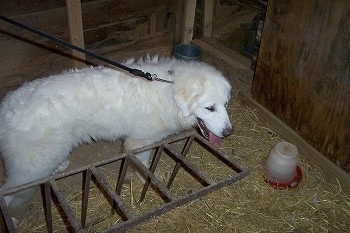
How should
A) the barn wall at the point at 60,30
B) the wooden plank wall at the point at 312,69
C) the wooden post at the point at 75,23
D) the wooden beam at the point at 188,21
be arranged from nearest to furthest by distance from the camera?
the wooden plank wall at the point at 312,69, the barn wall at the point at 60,30, the wooden post at the point at 75,23, the wooden beam at the point at 188,21

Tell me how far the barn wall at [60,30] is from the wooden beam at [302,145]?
189 cm

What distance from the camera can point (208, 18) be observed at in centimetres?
560

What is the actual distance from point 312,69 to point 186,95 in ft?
5.12

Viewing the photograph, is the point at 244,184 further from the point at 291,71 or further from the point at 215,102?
the point at 291,71

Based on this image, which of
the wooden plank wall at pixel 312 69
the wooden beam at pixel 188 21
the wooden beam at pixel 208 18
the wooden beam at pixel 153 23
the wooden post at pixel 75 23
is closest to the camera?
the wooden plank wall at pixel 312 69

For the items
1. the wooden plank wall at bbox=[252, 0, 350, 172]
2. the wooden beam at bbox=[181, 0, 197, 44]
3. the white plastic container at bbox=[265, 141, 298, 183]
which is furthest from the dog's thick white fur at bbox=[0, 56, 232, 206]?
the wooden beam at bbox=[181, 0, 197, 44]

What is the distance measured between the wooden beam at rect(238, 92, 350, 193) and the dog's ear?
1.67 m

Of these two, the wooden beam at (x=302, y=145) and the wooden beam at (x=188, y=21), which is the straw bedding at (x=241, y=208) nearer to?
the wooden beam at (x=302, y=145)

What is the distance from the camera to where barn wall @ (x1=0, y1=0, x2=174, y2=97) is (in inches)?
152

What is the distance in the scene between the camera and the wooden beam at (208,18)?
5.45 metres

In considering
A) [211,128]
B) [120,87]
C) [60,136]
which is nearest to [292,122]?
[211,128]

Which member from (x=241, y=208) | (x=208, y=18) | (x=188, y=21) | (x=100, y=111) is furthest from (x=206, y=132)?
(x=208, y=18)

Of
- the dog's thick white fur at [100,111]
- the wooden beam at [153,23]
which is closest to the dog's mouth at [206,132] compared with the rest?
the dog's thick white fur at [100,111]

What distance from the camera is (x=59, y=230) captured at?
297 cm
